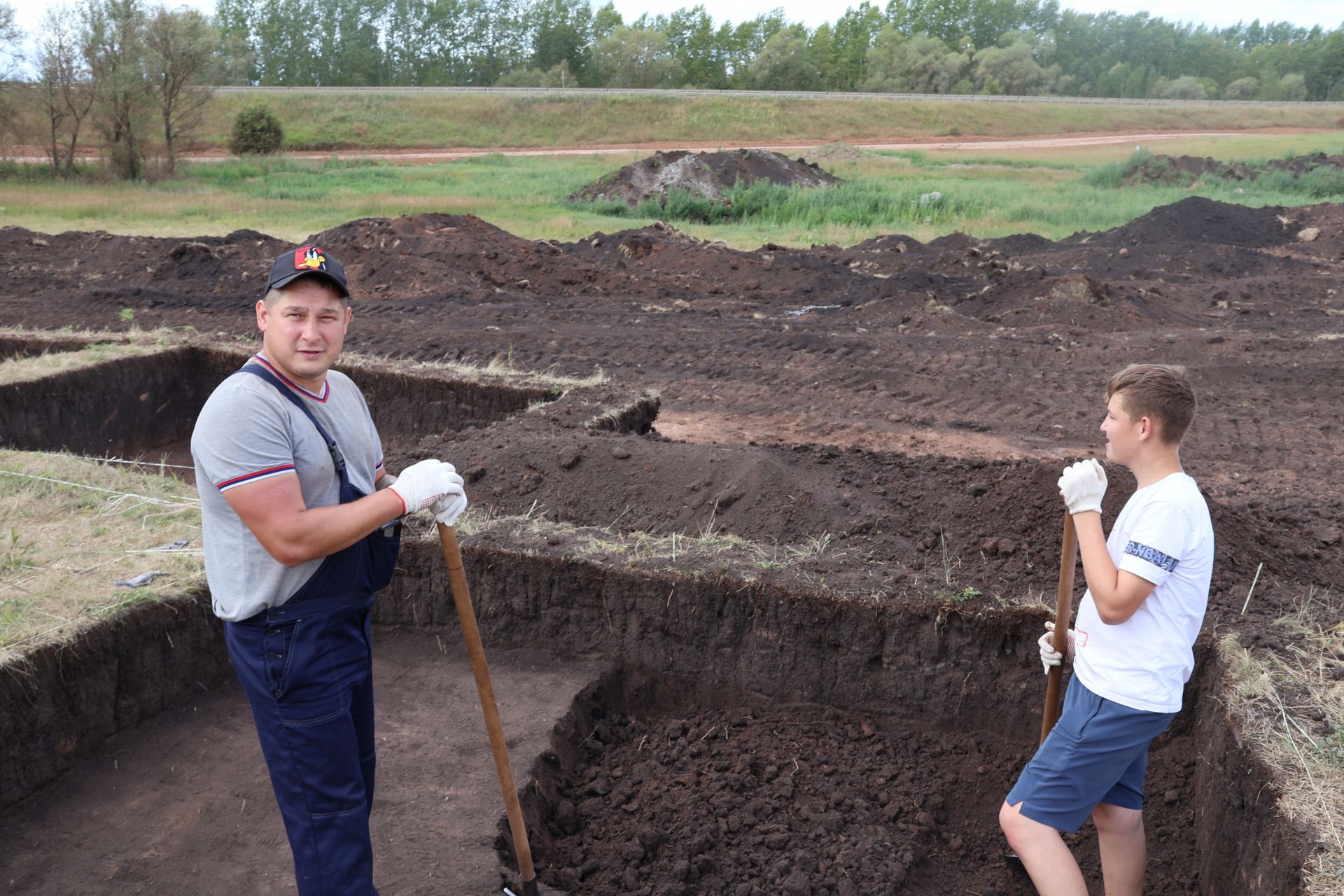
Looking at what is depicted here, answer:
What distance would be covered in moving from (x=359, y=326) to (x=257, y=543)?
1007 cm

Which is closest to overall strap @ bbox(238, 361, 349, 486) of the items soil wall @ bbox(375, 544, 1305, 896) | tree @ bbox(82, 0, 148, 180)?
soil wall @ bbox(375, 544, 1305, 896)

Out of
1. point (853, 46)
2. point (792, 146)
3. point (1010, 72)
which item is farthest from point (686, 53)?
point (792, 146)

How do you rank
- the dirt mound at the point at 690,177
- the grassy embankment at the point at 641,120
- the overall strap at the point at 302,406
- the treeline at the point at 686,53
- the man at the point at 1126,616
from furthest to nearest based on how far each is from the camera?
the treeline at the point at 686,53 → the grassy embankment at the point at 641,120 → the dirt mound at the point at 690,177 → the man at the point at 1126,616 → the overall strap at the point at 302,406

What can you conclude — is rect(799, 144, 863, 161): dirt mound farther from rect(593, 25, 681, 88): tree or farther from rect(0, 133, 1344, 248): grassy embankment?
rect(593, 25, 681, 88): tree

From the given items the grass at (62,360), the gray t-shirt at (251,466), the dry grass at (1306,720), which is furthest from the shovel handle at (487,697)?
the grass at (62,360)

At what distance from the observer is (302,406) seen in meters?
2.63

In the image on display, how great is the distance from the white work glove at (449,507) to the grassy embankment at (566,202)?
656 inches

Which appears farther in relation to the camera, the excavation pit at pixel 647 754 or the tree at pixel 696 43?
the tree at pixel 696 43

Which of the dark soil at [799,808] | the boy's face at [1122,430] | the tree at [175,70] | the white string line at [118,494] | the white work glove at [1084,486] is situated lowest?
the dark soil at [799,808]

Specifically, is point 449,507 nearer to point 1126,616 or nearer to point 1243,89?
point 1126,616

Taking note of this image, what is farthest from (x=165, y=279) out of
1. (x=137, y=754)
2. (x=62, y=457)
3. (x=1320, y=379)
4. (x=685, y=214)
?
(x=1320, y=379)

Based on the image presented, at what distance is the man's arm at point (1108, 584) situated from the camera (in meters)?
2.67

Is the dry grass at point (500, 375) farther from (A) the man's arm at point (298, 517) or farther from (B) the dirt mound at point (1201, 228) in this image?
(B) the dirt mound at point (1201, 228)

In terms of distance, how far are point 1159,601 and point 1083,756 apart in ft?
1.64
